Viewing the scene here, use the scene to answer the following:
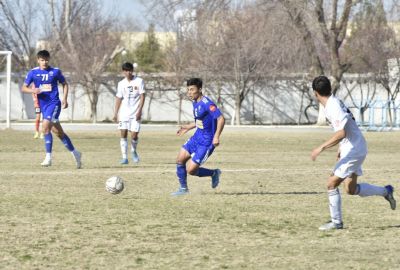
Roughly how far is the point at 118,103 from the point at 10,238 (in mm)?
9467

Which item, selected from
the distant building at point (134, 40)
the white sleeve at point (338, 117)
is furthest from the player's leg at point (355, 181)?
the distant building at point (134, 40)

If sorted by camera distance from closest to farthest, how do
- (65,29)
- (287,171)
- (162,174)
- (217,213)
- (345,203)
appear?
(217,213), (345,203), (162,174), (287,171), (65,29)

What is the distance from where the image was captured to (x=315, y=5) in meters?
40.1

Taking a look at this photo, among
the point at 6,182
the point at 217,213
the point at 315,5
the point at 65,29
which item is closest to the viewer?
the point at 217,213

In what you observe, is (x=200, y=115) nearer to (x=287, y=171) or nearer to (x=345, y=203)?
(x=345, y=203)

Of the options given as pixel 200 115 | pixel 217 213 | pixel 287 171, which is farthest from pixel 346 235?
pixel 287 171

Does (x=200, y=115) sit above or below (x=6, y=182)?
above

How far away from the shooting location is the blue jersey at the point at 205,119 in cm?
1268

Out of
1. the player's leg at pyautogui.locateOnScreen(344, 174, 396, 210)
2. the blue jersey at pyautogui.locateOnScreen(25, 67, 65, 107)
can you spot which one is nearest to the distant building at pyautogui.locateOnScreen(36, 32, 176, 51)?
the blue jersey at pyautogui.locateOnScreen(25, 67, 65, 107)

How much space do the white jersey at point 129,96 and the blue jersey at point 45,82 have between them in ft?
5.22

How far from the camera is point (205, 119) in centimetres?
1274

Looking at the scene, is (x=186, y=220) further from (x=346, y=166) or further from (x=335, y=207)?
(x=346, y=166)

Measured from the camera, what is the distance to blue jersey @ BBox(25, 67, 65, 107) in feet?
55.7

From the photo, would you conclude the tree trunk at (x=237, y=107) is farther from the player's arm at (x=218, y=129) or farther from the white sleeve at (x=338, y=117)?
the white sleeve at (x=338, y=117)
